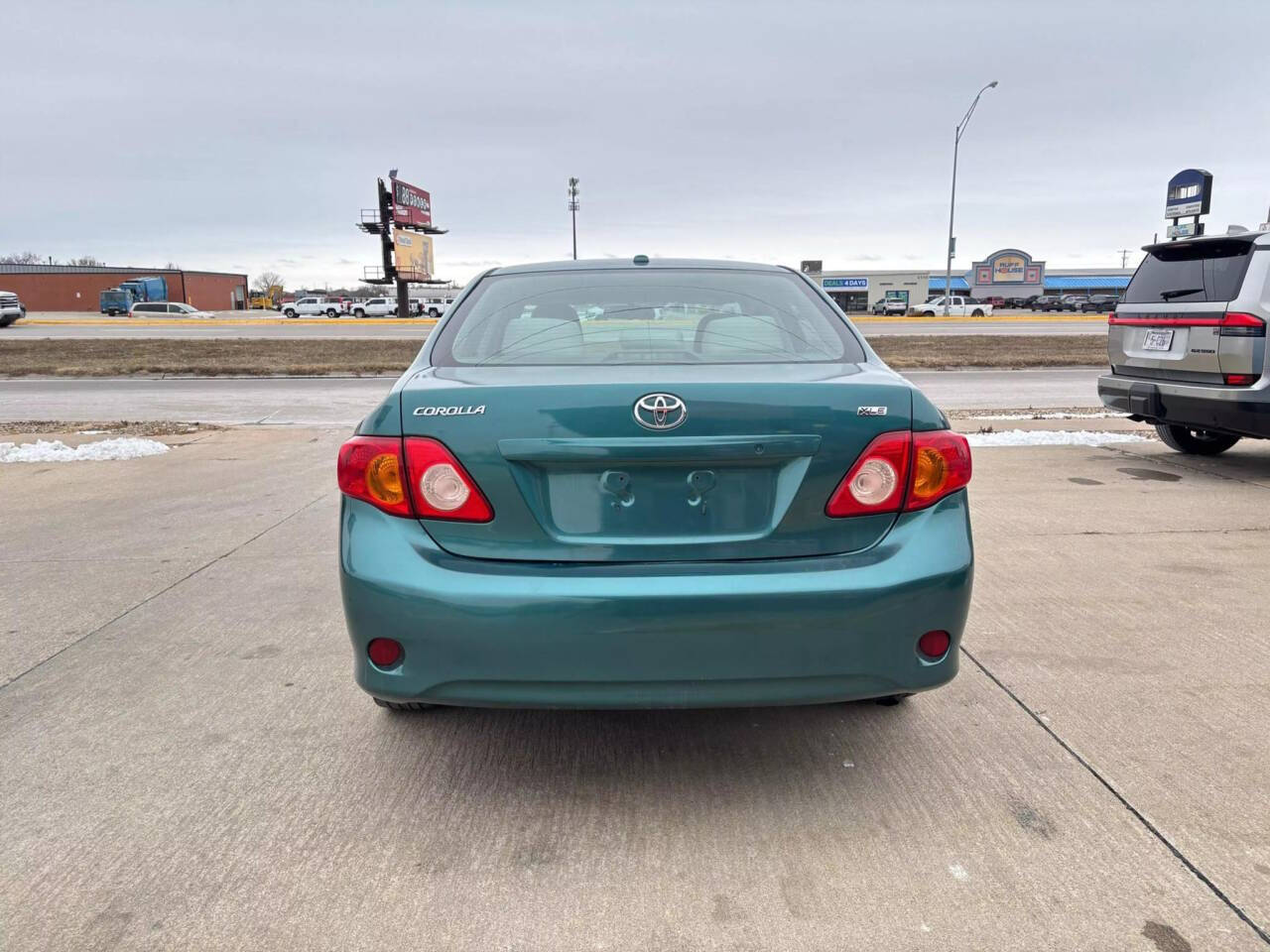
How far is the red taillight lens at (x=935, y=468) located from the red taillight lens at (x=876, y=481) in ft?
0.11

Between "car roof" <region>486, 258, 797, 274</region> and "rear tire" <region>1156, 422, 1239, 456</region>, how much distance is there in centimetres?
A: 612

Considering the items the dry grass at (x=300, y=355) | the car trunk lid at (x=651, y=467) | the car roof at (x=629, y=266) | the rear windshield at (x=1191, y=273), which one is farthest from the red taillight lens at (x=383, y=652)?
the dry grass at (x=300, y=355)

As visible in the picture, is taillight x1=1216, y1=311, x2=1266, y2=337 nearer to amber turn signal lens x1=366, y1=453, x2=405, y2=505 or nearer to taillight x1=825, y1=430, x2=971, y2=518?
taillight x1=825, y1=430, x2=971, y2=518

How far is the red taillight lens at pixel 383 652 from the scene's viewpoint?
2428 mm

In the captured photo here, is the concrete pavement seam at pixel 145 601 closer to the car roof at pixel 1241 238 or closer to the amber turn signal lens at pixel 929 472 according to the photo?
the amber turn signal lens at pixel 929 472

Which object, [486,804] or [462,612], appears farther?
[486,804]

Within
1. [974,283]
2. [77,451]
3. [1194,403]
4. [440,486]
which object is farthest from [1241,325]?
[974,283]

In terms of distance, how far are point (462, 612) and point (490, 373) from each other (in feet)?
2.29

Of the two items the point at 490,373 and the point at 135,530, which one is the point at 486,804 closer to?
the point at 490,373

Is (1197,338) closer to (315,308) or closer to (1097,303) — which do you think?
(315,308)

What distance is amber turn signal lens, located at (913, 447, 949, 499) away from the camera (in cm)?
248

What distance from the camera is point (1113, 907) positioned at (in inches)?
86.0

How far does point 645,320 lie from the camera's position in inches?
129

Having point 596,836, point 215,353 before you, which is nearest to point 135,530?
point 596,836
